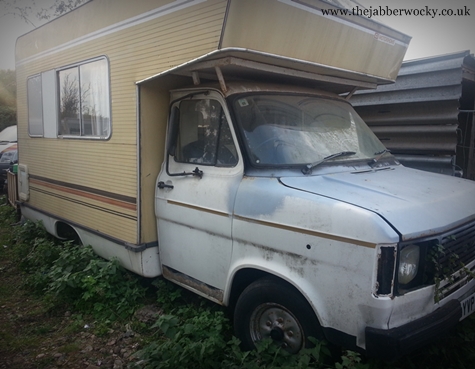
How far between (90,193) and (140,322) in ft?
5.69

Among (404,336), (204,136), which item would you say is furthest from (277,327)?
(204,136)

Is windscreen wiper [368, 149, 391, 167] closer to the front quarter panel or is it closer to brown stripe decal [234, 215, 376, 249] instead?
the front quarter panel

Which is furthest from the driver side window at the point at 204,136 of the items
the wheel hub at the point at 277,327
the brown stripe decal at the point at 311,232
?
the wheel hub at the point at 277,327

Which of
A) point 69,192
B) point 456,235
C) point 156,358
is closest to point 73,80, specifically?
point 69,192

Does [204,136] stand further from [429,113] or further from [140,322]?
[429,113]

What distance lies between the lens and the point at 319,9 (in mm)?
3289

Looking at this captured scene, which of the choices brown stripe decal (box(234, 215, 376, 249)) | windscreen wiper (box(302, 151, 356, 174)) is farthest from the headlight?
windscreen wiper (box(302, 151, 356, 174))

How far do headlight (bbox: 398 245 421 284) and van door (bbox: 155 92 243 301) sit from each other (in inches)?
50.8

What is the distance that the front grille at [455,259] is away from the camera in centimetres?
258

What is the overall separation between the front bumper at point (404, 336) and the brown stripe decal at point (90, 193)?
2516 mm

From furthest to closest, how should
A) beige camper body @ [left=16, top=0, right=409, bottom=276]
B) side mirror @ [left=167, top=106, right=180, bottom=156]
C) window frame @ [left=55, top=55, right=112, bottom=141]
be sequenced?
window frame @ [left=55, top=55, right=112, bottom=141] → side mirror @ [left=167, top=106, right=180, bottom=156] → beige camper body @ [left=16, top=0, right=409, bottom=276]

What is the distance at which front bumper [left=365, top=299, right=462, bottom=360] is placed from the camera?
7.68 feet

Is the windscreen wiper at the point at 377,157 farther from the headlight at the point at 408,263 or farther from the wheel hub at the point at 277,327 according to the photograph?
the wheel hub at the point at 277,327

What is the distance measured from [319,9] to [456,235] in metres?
2.01
